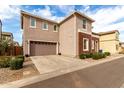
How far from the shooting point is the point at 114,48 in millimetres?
27422

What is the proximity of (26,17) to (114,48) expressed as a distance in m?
22.5

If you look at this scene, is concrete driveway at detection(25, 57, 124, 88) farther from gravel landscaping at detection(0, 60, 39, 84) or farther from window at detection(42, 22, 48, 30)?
window at detection(42, 22, 48, 30)

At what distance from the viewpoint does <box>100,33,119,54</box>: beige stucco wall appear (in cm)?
2770

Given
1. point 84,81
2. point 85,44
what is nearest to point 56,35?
point 85,44

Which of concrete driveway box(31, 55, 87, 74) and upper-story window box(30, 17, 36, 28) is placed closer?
concrete driveway box(31, 55, 87, 74)

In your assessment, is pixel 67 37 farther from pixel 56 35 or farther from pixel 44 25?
pixel 44 25

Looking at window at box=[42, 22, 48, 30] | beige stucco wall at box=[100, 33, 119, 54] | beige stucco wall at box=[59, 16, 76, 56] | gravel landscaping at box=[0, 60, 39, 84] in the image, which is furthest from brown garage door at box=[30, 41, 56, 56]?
beige stucco wall at box=[100, 33, 119, 54]

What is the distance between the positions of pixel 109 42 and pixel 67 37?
16.0 meters

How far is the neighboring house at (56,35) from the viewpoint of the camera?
53.8ft

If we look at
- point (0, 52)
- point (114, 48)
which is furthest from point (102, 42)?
point (0, 52)

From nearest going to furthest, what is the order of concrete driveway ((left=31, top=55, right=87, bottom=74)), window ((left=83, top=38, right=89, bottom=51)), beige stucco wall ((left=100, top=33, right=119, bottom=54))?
concrete driveway ((left=31, top=55, right=87, bottom=74)) → window ((left=83, top=38, right=89, bottom=51)) → beige stucco wall ((left=100, top=33, right=119, bottom=54))

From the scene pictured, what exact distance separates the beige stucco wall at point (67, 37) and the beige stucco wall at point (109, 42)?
15469 millimetres

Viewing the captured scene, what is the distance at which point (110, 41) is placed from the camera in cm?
2858
